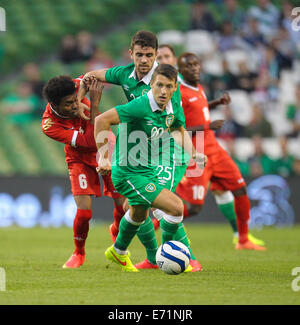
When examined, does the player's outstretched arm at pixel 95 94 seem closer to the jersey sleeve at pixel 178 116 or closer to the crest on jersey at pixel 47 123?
the crest on jersey at pixel 47 123

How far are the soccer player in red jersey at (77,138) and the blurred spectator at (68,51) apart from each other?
1045 cm

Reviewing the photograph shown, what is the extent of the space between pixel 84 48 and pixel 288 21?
16.5 ft

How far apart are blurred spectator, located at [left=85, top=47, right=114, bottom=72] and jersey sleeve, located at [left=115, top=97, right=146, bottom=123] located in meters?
10.9

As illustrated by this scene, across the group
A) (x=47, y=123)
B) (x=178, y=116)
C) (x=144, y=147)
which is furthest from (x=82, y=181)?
(x=178, y=116)

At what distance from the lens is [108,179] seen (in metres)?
7.23

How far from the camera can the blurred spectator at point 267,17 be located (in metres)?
17.3

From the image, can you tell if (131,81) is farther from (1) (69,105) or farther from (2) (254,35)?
(2) (254,35)

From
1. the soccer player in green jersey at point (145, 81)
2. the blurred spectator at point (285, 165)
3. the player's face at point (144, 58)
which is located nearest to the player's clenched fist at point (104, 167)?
the soccer player in green jersey at point (145, 81)

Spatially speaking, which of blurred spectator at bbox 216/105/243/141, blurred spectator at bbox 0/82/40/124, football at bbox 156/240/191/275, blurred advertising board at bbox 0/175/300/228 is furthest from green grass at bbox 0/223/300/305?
blurred spectator at bbox 0/82/40/124

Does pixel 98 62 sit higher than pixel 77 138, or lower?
higher

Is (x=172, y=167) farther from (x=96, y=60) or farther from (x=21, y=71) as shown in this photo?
(x=21, y=71)

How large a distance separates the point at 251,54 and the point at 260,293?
12804 millimetres

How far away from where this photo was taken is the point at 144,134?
20.3 ft
